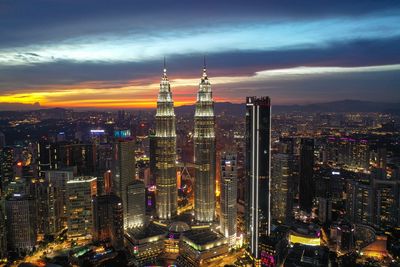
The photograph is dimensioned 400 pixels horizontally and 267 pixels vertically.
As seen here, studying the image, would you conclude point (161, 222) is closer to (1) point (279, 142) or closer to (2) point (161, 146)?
(2) point (161, 146)

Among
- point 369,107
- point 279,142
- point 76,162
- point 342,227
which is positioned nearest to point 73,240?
point 76,162

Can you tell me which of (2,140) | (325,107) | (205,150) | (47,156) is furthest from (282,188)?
(2,140)

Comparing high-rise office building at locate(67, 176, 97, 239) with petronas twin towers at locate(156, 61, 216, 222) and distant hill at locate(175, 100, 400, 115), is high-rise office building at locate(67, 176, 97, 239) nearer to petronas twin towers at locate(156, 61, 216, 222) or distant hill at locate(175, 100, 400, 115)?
petronas twin towers at locate(156, 61, 216, 222)

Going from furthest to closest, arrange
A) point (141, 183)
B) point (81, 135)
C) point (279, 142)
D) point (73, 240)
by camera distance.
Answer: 1. point (81, 135)
2. point (279, 142)
3. point (141, 183)
4. point (73, 240)

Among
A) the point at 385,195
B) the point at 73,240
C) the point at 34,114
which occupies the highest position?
the point at 34,114

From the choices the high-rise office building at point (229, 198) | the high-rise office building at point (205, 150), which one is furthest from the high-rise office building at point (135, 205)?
the high-rise office building at point (229, 198)

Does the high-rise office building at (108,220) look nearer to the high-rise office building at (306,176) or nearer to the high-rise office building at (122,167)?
the high-rise office building at (122,167)

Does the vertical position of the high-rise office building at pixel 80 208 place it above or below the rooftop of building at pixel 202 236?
above

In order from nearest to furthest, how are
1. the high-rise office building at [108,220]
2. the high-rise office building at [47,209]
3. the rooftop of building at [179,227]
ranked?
1. the high-rise office building at [108,220]
2. the rooftop of building at [179,227]
3. the high-rise office building at [47,209]
